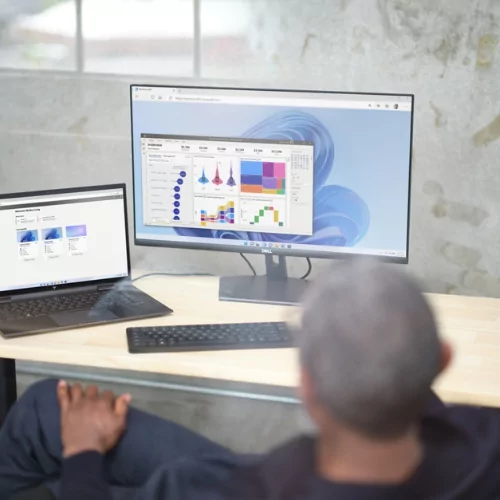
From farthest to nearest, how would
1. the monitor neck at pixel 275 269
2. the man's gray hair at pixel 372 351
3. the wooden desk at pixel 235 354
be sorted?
the monitor neck at pixel 275 269, the wooden desk at pixel 235 354, the man's gray hair at pixel 372 351

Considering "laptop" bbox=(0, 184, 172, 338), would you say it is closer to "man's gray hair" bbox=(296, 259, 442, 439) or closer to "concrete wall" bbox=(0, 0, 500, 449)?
"concrete wall" bbox=(0, 0, 500, 449)

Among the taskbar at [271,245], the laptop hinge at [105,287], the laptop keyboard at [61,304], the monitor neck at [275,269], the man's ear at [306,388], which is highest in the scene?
the man's ear at [306,388]

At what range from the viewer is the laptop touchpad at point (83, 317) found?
6.21 ft

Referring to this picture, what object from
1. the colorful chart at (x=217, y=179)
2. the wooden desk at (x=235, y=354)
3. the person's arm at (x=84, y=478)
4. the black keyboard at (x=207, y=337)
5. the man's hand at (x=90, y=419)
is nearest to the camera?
the person's arm at (x=84, y=478)

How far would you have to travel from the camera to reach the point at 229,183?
2096 millimetres

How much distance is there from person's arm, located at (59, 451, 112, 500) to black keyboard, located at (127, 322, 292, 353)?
14.5 inches

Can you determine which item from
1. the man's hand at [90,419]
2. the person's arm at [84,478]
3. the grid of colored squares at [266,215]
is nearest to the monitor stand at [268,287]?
the grid of colored squares at [266,215]

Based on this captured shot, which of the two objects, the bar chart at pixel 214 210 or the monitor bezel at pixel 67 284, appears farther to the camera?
the bar chart at pixel 214 210

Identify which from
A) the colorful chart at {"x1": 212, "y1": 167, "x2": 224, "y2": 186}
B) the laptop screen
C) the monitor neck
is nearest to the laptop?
the laptop screen

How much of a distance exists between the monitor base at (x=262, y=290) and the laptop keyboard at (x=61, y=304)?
24 centimetres

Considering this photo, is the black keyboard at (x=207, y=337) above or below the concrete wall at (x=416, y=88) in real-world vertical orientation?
below

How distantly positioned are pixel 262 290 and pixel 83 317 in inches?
17.9

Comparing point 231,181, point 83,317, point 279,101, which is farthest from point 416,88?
point 83,317

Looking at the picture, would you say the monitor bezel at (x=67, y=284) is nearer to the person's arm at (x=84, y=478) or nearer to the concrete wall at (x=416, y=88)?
the concrete wall at (x=416, y=88)
